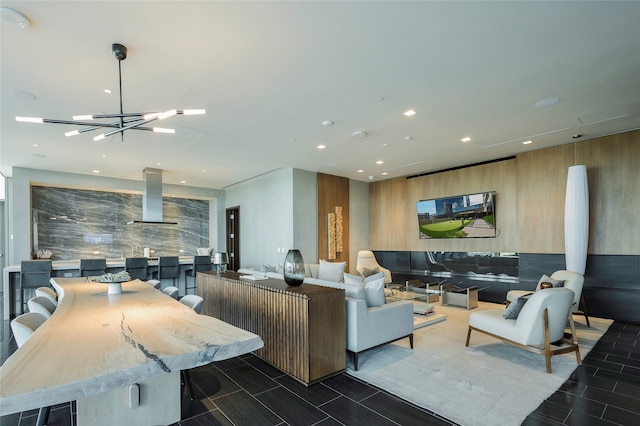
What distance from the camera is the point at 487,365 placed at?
134 inches

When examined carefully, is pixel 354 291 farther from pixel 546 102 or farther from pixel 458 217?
pixel 458 217

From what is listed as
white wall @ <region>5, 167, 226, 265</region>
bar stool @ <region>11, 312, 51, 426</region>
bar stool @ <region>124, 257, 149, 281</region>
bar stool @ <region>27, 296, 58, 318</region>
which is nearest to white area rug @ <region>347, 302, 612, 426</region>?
bar stool @ <region>11, 312, 51, 426</region>

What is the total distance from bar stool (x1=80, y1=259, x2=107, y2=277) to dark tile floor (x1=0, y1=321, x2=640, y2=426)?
13.5ft

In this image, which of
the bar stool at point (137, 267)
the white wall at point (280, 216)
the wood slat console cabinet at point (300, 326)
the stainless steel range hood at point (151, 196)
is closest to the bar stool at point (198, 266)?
the bar stool at point (137, 267)

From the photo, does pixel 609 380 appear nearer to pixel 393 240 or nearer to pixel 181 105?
pixel 181 105

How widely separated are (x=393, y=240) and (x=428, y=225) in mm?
1181

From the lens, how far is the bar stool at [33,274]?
5555 mm

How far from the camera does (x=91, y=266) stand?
6074mm

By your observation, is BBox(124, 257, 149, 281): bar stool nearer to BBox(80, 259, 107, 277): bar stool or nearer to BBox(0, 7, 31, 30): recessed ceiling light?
BBox(80, 259, 107, 277): bar stool

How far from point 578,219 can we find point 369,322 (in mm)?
4390

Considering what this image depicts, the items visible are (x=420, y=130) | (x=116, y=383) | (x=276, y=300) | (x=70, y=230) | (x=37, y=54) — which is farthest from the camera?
(x=70, y=230)

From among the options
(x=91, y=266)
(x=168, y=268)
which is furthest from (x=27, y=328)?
(x=168, y=268)

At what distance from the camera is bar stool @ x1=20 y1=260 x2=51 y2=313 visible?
18.2 feet

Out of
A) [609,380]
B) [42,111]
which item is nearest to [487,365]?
[609,380]
